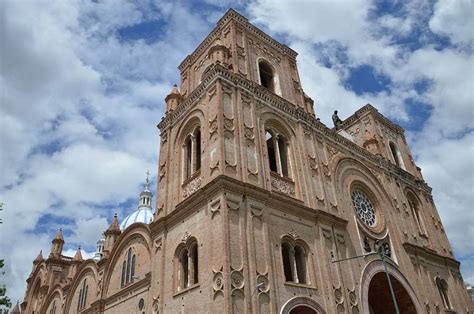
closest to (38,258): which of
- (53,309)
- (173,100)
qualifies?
(53,309)

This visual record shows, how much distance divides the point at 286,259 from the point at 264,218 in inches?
95.7

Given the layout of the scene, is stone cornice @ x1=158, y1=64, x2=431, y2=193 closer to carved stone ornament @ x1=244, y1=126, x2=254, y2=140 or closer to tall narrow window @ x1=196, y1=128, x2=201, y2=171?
tall narrow window @ x1=196, y1=128, x2=201, y2=171

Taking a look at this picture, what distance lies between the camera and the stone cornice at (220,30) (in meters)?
27.1

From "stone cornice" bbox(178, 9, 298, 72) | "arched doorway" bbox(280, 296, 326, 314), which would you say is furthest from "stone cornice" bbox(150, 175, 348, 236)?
"stone cornice" bbox(178, 9, 298, 72)

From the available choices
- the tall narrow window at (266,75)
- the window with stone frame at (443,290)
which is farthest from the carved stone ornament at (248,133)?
the window with stone frame at (443,290)

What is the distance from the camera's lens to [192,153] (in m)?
22.3

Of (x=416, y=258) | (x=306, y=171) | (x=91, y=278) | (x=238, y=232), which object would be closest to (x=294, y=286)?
(x=238, y=232)

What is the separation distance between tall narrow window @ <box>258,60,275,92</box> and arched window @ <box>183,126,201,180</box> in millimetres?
7109

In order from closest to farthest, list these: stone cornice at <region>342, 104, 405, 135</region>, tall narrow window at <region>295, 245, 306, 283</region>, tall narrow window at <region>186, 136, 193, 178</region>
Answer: tall narrow window at <region>295, 245, 306, 283</region>, tall narrow window at <region>186, 136, 193, 178</region>, stone cornice at <region>342, 104, 405, 135</region>

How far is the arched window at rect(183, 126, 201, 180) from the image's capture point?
72.2 feet

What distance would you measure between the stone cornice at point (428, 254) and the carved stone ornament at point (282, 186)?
10175 mm

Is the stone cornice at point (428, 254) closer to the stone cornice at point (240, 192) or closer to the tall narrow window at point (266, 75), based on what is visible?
the stone cornice at point (240, 192)

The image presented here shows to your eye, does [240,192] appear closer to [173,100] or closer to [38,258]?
[173,100]

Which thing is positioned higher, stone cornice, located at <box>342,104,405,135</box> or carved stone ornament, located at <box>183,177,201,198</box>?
stone cornice, located at <box>342,104,405,135</box>
